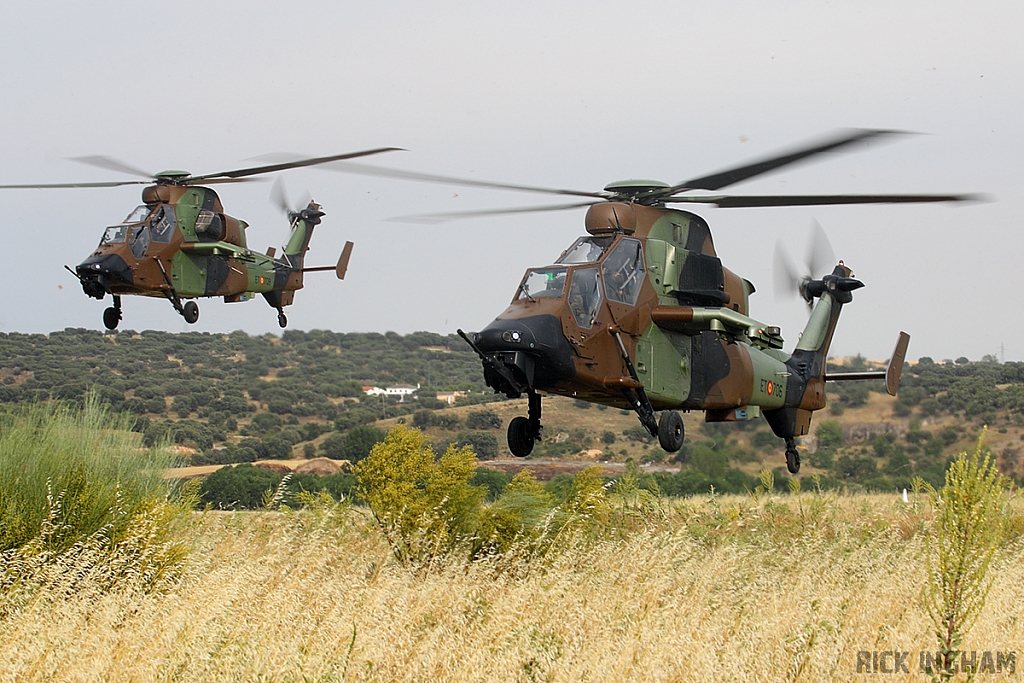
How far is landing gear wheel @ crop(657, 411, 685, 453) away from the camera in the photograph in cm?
1191

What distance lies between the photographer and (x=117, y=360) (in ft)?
155

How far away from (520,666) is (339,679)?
176 centimetres

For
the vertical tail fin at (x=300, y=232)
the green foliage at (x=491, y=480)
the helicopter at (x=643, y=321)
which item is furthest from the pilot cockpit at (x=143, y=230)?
the helicopter at (x=643, y=321)

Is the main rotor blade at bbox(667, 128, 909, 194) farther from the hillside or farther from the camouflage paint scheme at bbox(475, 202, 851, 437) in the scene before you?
the hillside

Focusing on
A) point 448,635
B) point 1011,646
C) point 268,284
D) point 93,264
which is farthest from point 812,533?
point 93,264

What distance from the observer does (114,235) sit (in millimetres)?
19594

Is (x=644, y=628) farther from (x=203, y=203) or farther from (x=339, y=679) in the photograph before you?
(x=203, y=203)

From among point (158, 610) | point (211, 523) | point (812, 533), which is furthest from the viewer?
point (812, 533)

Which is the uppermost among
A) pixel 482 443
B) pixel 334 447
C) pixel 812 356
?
pixel 812 356

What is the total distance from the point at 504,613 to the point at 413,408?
26.6m

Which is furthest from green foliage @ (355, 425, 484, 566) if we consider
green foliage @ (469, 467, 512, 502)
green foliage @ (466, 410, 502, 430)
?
green foliage @ (466, 410, 502, 430)

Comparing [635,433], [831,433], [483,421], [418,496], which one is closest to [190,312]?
[418,496]

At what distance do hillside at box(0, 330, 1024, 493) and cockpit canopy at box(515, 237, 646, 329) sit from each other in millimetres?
11190

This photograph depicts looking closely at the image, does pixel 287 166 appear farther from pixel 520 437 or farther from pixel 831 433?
pixel 831 433
